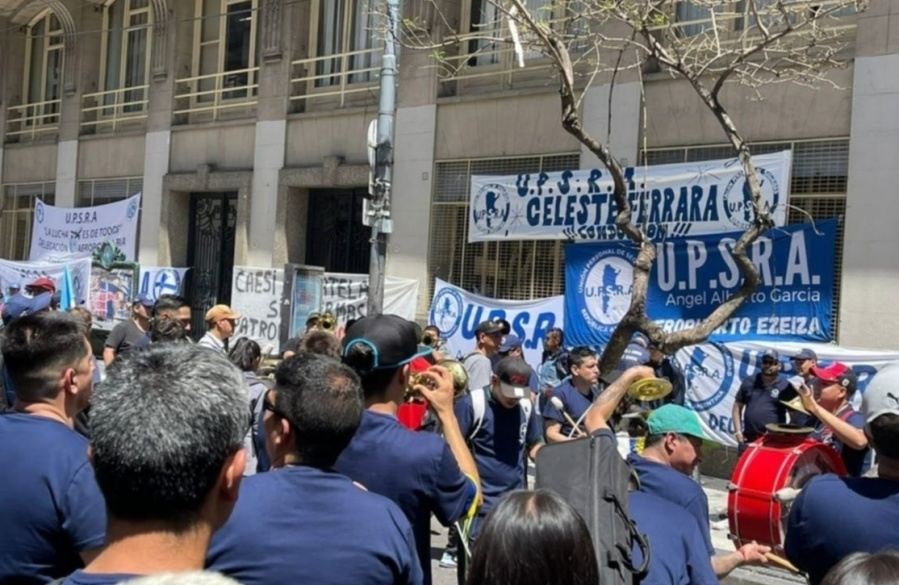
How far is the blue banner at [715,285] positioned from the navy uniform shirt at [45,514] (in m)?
9.89

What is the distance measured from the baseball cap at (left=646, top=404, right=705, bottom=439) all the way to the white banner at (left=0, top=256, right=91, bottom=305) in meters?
17.6

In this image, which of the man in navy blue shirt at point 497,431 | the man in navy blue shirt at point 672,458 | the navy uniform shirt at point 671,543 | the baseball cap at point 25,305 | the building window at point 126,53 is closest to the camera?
the navy uniform shirt at point 671,543

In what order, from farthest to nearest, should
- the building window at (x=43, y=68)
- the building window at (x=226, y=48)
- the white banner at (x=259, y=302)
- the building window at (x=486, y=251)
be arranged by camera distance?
1. the building window at (x=43, y=68)
2. the building window at (x=226, y=48)
3. the white banner at (x=259, y=302)
4. the building window at (x=486, y=251)

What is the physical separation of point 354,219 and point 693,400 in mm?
7784

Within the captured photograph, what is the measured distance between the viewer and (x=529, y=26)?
1050 centimetres

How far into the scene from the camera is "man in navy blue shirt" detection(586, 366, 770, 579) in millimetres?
4059

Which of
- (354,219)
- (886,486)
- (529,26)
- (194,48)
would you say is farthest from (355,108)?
(886,486)

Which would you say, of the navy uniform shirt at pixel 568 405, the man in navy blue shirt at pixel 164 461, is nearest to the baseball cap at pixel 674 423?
the man in navy blue shirt at pixel 164 461

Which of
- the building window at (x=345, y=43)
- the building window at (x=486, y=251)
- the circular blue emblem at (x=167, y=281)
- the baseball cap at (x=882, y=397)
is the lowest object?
the baseball cap at (x=882, y=397)

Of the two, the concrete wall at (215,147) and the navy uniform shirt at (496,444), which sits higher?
the concrete wall at (215,147)

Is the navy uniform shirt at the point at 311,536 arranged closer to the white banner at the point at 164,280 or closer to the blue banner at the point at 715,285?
the blue banner at the point at 715,285

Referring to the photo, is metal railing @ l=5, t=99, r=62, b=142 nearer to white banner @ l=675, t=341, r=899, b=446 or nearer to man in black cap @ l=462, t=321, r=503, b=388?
man in black cap @ l=462, t=321, r=503, b=388

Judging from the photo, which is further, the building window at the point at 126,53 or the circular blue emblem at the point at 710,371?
the building window at the point at 126,53

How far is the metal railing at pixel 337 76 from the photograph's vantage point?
723 inches
